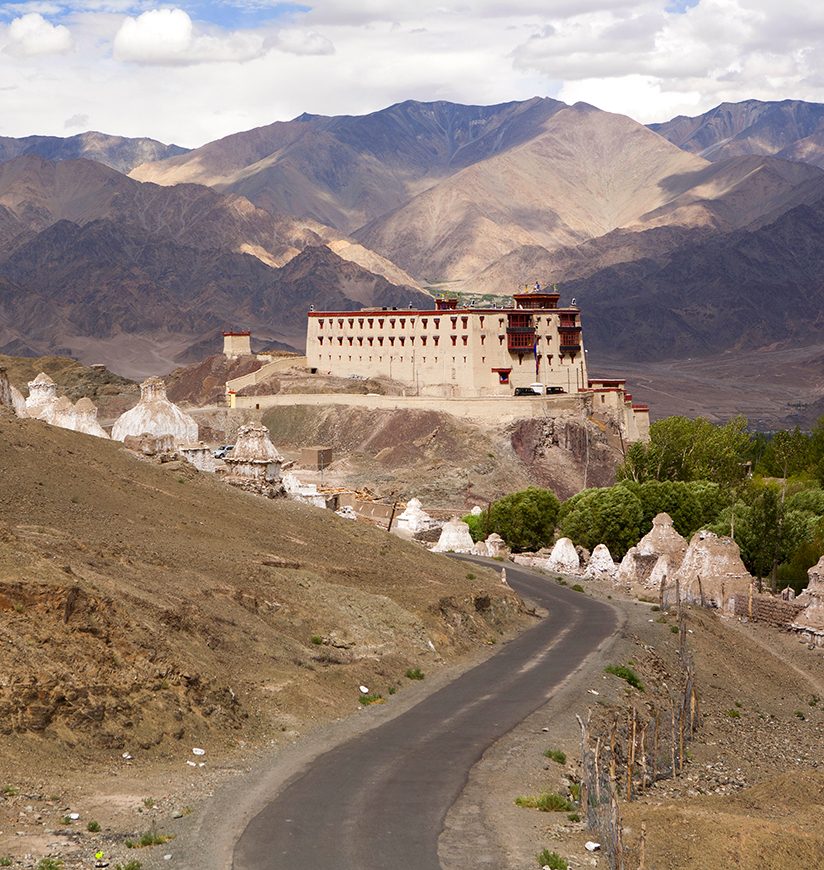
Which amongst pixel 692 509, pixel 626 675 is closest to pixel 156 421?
pixel 626 675

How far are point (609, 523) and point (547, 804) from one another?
205 feet

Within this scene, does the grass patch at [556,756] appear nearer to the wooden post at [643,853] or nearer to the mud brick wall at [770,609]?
the wooden post at [643,853]

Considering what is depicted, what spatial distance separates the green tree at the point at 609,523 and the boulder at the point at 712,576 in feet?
68.4

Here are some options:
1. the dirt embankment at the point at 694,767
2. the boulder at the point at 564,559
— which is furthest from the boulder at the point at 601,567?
the dirt embankment at the point at 694,767

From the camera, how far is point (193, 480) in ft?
196

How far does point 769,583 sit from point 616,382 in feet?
259

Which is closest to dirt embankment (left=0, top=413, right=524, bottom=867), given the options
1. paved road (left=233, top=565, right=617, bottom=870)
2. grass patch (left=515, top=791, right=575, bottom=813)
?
paved road (left=233, top=565, right=617, bottom=870)

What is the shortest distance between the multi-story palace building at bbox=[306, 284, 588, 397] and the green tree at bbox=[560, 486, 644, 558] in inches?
2636

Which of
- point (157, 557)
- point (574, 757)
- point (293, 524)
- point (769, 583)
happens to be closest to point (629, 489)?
point (769, 583)

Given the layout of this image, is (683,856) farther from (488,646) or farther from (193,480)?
(193,480)

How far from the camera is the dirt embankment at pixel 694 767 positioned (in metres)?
29.0

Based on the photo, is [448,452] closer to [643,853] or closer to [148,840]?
[643,853]

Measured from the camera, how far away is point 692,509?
96.4 m

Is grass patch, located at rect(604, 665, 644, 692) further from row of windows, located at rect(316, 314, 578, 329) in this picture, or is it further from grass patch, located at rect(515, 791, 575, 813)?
row of windows, located at rect(316, 314, 578, 329)
